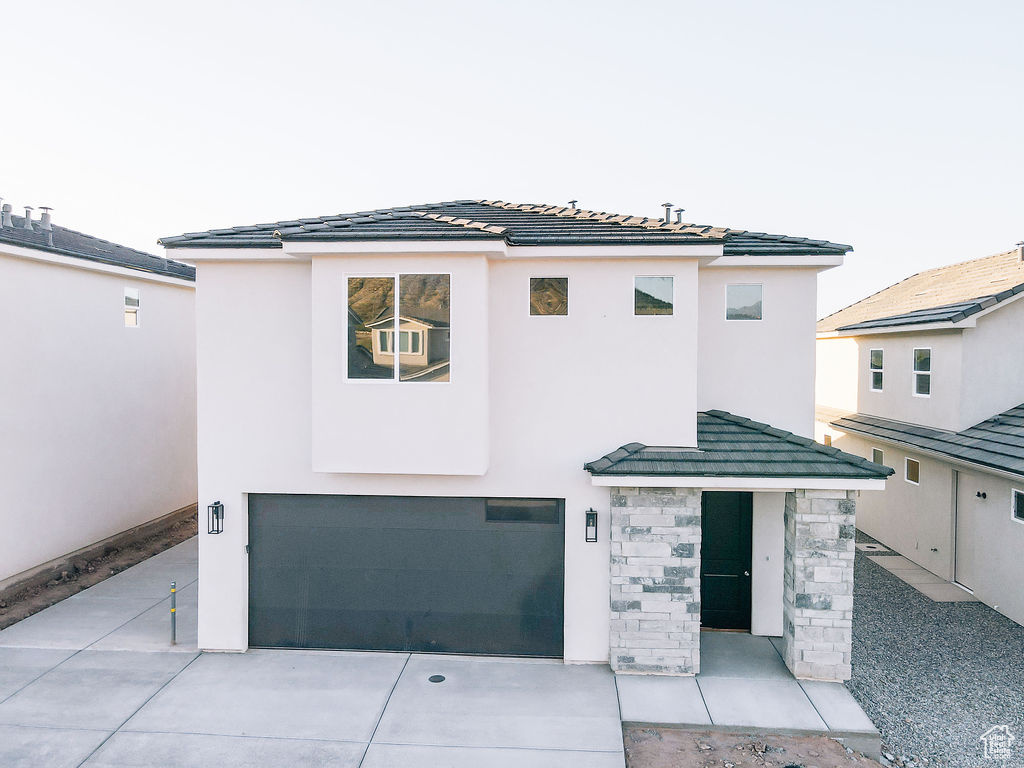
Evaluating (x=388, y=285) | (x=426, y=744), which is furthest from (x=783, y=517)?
(x=388, y=285)

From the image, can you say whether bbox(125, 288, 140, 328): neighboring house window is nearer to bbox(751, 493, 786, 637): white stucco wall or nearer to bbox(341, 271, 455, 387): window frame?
bbox(341, 271, 455, 387): window frame

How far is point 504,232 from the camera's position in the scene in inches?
324

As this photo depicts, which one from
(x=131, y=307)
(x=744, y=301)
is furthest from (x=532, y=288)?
(x=131, y=307)

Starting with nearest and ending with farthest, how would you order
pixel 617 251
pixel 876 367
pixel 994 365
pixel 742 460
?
pixel 742 460 → pixel 617 251 → pixel 994 365 → pixel 876 367

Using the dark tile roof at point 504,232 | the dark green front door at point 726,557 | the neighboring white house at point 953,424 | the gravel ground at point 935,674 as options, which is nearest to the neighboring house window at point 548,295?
the dark tile roof at point 504,232

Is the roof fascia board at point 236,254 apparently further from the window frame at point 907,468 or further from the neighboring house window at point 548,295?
the window frame at point 907,468

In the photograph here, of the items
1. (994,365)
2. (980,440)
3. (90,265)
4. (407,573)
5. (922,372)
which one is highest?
(90,265)

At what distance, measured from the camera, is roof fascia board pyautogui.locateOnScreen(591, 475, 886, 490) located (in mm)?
8031

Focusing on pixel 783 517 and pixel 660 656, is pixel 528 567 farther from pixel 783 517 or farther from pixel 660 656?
pixel 783 517

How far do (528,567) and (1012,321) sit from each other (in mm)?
11121

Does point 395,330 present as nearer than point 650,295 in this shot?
Yes

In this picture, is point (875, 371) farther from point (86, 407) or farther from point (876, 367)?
point (86, 407)

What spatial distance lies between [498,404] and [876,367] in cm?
1239

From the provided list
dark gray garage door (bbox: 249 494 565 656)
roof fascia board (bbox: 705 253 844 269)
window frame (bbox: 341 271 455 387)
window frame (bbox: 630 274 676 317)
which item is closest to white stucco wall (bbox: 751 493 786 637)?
dark gray garage door (bbox: 249 494 565 656)
